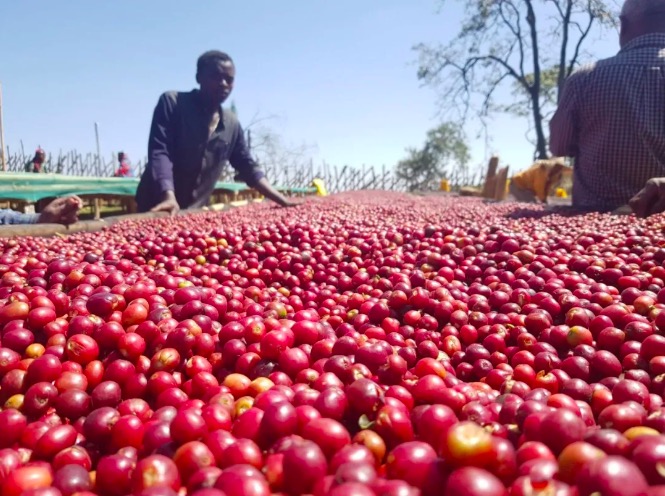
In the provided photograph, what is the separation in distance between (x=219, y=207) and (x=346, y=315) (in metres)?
7.79

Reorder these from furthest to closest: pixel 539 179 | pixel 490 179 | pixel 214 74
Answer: pixel 490 179 → pixel 539 179 → pixel 214 74

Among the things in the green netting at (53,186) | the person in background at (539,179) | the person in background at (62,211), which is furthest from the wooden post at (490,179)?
the person in background at (62,211)

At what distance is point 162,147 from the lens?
27.6ft

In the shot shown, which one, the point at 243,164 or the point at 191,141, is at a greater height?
the point at 191,141

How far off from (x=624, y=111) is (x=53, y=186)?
12.1 metres

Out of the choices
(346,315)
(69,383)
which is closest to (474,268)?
(346,315)

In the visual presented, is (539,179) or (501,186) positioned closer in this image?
(539,179)

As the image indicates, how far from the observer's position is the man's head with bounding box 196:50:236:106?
8570 mm

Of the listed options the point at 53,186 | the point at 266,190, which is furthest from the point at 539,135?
the point at 53,186

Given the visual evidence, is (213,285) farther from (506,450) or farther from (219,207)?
(219,207)

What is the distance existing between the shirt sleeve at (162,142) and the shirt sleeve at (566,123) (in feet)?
20.4

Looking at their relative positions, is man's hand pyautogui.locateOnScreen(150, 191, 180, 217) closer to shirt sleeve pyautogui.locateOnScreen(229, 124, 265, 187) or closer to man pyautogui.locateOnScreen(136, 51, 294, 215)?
man pyautogui.locateOnScreen(136, 51, 294, 215)

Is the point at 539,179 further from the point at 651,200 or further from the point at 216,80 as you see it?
the point at 216,80

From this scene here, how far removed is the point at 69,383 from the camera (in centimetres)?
192
